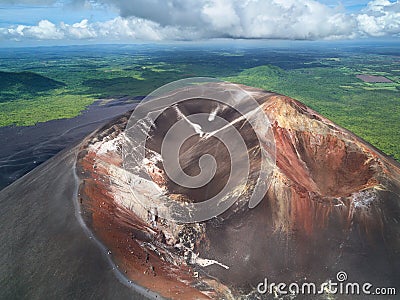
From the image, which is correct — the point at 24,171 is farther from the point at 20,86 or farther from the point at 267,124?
the point at 20,86

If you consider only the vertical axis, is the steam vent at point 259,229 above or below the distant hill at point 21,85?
below

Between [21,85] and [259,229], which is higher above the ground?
[21,85]

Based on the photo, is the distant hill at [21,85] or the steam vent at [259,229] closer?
the steam vent at [259,229]

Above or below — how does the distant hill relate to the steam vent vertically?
above

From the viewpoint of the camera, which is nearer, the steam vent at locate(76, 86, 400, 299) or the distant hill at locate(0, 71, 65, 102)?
the steam vent at locate(76, 86, 400, 299)
